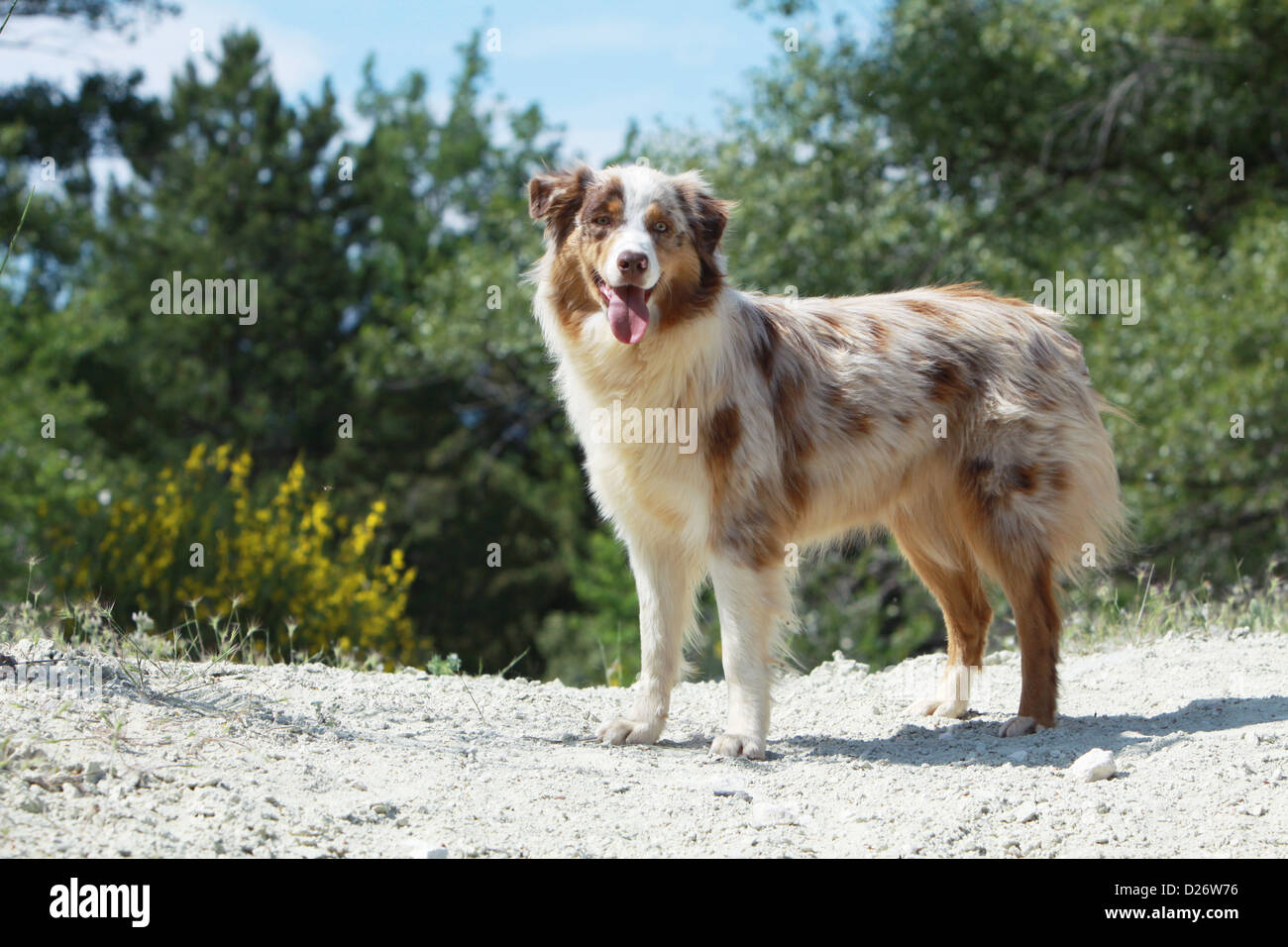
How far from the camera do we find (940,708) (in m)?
6.26

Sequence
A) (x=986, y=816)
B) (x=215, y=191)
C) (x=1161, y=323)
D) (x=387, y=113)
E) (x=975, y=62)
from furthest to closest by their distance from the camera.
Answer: (x=387, y=113) → (x=215, y=191) → (x=975, y=62) → (x=1161, y=323) → (x=986, y=816)

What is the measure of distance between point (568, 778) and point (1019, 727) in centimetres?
218

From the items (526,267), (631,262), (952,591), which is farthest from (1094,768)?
(526,267)

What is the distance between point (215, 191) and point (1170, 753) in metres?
25.4

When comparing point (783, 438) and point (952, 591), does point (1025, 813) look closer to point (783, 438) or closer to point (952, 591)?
point (783, 438)

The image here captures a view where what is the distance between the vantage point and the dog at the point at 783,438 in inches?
211

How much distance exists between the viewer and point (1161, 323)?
43.4 feet

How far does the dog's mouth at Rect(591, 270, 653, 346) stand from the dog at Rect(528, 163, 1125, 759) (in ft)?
0.03

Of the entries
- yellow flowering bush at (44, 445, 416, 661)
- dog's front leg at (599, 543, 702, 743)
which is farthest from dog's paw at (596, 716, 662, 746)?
yellow flowering bush at (44, 445, 416, 661)

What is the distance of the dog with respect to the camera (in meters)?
5.36

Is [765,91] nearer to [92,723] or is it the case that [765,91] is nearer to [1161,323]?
[1161,323]

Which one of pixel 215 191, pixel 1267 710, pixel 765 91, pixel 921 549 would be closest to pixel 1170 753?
pixel 1267 710

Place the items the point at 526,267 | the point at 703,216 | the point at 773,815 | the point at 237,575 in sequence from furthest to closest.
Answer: the point at 526,267 < the point at 237,575 < the point at 703,216 < the point at 773,815

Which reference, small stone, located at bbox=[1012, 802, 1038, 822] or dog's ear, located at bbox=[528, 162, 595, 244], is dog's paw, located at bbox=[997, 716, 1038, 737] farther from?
dog's ear, located at bbox=[528, 162, 595, 244]
